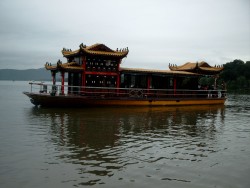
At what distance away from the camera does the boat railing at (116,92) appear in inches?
834

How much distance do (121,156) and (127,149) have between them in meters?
0.87

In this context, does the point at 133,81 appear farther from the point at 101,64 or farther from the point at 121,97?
the point at 101,64

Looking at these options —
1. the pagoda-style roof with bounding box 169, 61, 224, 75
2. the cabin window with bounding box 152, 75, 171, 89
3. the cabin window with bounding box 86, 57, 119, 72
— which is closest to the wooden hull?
the cabin window with bounding box 152, 75, 171, 89

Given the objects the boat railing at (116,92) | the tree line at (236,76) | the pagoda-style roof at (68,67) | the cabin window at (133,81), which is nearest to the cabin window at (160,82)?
the boat railing at (116,92)

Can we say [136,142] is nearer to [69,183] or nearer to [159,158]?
[159,158]

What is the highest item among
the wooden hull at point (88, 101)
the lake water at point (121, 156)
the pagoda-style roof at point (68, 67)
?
the pagoda-style roof at point (68, 67)

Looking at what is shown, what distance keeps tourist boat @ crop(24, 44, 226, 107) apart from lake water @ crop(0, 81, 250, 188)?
7.68m

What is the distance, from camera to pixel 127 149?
920 cm

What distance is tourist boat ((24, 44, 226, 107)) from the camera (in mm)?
21062

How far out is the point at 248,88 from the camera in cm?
7838

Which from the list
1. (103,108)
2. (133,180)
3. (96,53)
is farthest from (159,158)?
(96,53)

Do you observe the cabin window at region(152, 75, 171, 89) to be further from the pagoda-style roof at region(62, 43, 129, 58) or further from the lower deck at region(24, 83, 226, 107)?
the pagoda-style roof at region(62, 43, 129, 58)

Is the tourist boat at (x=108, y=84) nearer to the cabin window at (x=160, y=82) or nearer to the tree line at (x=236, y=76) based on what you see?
the cabin window at (x=160, y=82)

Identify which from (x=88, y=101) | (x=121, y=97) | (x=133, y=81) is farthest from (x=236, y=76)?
(x=88, y=101)
